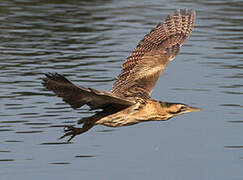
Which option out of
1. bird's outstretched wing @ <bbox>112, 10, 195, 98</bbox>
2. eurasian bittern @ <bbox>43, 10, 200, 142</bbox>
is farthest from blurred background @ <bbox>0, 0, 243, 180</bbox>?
bird's outstretched wing @ <bbox>112, 10, 195, 98</bbox>

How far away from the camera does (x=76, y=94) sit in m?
6.91

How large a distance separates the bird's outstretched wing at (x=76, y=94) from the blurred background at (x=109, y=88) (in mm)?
976

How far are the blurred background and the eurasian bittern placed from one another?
1.90ft

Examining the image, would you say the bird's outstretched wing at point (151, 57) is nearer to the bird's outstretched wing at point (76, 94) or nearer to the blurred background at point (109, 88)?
the blurred background at point (109, 88)

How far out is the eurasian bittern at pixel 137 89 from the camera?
6902mm

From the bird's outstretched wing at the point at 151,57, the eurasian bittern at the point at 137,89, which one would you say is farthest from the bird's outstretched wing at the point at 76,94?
the bird's outstretched wing at the point at 151,57

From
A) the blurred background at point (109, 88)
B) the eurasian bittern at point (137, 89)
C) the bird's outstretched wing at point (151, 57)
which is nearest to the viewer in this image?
the eurasian bittern at point (137, 89)

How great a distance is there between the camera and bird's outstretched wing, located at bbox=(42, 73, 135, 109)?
663 cm

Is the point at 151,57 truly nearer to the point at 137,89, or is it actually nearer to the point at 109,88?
the point at 137,89

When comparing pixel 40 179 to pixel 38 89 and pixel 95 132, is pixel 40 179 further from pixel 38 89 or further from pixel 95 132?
pixel 38 89

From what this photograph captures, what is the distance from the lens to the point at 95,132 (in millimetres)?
9500

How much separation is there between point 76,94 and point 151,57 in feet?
7.45

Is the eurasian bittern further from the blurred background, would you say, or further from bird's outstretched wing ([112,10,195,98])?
the blurred background

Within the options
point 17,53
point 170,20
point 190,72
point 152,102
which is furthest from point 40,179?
point 17,53
